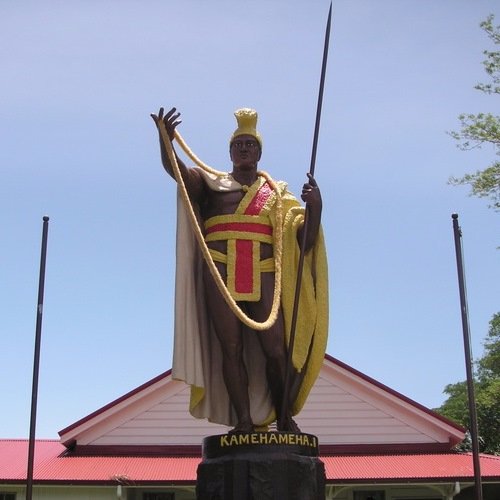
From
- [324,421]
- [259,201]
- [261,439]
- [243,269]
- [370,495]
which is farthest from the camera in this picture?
[324,421]

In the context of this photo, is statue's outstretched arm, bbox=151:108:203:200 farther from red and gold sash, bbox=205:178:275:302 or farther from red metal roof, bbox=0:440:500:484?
red metal roof, bbox=0:440:500:484

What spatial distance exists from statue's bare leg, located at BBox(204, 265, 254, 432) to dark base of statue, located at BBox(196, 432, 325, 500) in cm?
40


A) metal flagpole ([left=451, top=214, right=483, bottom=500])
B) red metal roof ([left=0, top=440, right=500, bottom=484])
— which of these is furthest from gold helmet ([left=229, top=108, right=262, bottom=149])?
red metal roof ([left=0, top=440, right=500, bottom=484])

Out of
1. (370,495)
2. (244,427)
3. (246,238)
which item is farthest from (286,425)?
(370,495)

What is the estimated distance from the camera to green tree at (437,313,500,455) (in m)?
33.7

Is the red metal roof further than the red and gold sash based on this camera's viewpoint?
Yes

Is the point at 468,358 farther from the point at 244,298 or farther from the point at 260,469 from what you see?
the point at 260,469

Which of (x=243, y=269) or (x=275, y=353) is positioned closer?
(x=275, y=353)

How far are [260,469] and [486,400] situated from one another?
2945 centimetres

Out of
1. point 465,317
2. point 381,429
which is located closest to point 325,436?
point 381,429

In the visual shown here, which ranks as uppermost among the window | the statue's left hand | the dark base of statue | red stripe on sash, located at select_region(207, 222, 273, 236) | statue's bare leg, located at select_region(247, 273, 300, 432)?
the statue's left hand

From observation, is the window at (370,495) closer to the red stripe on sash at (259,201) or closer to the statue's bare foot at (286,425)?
the statue's bare foot at (286,425)

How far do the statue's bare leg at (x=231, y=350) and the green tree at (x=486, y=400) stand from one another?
88.7 ft

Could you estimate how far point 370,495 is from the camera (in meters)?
20.8
